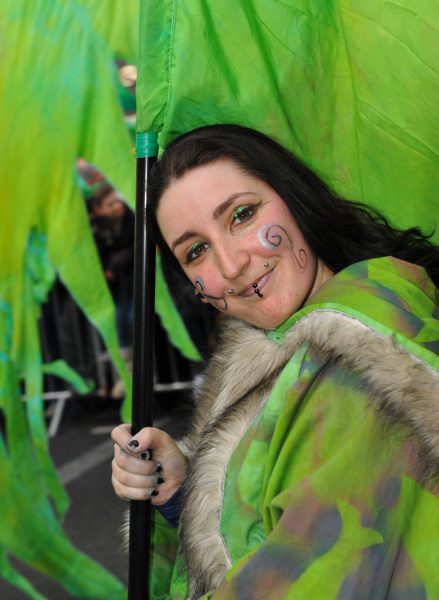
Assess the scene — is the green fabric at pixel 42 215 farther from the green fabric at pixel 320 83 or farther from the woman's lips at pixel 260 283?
the woman's lips at pixel 260 283

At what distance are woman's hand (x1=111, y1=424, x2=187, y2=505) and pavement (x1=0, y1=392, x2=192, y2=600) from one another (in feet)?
0.57

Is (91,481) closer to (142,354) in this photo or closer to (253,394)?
(142,354)

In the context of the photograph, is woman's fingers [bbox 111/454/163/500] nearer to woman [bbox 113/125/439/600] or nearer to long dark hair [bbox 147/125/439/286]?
woman [bbox 113/125/439/600]

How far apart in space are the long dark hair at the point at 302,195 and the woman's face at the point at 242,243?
0.07 ft

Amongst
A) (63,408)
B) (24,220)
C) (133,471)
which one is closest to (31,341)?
(24,220)

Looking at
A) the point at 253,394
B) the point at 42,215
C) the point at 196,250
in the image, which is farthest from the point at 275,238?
the point at 42,215

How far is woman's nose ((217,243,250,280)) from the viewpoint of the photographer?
137 cm

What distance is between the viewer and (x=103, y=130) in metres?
2.65

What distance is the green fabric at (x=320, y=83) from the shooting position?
163 centimetres

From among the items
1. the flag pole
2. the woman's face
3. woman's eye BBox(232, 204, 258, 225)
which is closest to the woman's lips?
the woman's face

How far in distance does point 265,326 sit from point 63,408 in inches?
194

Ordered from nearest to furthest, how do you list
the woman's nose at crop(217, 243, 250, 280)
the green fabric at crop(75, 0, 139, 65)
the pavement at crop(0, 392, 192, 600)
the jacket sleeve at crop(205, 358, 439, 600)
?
1. the jacket sleeve at crop(205, 358, 439, 600)
2. the woman's nose at crop(217, 243, 250, 280)
3. the green fabric at crop(75, 0, 139, 65)
4. the pavement at crop(0, 392, 192, 600)

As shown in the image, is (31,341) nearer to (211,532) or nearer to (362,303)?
(211,532)

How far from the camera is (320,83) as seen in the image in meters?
1.74
